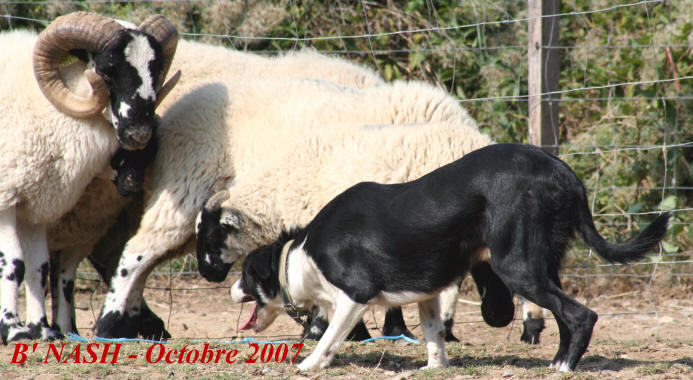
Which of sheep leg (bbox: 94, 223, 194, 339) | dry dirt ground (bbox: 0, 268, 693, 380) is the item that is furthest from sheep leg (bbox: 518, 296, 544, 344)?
sheep leg (bbox: 94, 223, 194, 339)

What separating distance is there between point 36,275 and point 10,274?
25 cm

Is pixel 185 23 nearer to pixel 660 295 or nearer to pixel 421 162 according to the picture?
pixel 421 162

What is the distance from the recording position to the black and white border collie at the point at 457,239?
389cm

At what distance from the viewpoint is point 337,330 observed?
4.16 m

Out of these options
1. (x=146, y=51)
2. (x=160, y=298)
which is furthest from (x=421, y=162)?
(x=160, y=298)

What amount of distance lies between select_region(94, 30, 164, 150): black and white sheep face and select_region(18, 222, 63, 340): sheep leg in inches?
36.4

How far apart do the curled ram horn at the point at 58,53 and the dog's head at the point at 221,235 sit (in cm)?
100

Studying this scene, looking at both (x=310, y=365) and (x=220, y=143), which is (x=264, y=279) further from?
(x=220, y=143)

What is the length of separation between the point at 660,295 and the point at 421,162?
3.32 meters

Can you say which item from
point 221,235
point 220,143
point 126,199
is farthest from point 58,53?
point 221,235

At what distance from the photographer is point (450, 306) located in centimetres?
577

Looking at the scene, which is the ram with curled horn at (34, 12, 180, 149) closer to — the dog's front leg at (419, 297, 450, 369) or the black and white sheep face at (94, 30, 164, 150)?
the black and white sheep face at (94, 30, 164, 150)

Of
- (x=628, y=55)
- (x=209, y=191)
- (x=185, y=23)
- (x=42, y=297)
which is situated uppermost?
(x=185, y=23)

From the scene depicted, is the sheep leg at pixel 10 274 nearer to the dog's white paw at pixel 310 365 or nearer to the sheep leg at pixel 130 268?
the sheep leg at pixel 130 268
